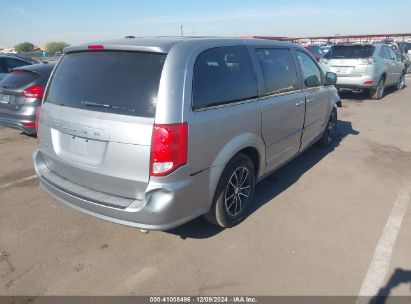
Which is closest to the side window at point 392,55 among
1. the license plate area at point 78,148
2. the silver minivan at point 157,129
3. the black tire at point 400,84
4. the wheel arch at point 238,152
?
the black tire at point 400,84

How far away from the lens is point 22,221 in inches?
152

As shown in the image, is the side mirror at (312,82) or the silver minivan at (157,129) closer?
the silver minivan at (157,129)

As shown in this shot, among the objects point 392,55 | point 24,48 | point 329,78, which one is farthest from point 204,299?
point 24,48

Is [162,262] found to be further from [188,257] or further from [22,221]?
[22,221]

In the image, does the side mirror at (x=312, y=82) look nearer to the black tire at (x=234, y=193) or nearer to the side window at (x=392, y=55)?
the black tire at (x=234, y=193)

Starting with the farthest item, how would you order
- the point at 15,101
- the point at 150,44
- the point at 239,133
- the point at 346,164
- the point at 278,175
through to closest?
the point at 15,101 < the point at 346,164 < the point at 278,175 < the point at 239,133 < the point at 150,44

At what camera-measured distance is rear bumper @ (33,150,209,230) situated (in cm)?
280

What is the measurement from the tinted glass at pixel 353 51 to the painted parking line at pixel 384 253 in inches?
310

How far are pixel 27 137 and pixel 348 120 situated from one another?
7.20 meters

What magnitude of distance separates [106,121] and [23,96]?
4.36 meters

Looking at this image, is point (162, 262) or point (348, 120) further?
point (348, 120)

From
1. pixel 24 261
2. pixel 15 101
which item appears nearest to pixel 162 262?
pixel 24 261

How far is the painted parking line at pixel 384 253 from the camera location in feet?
9.33

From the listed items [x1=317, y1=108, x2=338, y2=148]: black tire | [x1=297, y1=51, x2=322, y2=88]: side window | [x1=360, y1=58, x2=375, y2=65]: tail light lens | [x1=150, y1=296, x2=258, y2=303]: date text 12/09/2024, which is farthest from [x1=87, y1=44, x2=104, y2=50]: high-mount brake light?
[x1=360, y1=58, x2=375, y2=65]: tail light lens
